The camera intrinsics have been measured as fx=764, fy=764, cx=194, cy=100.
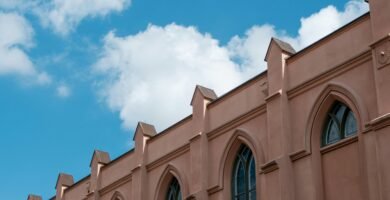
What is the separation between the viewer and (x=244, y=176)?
25.5 metres

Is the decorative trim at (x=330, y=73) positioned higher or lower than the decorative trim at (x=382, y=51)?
higher

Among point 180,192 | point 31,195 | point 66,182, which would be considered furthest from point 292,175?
point 31,195

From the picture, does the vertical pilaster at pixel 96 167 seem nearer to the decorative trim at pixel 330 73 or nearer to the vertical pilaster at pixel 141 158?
the vertical pilaster at pixel 141 158

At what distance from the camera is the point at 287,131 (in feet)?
77.1

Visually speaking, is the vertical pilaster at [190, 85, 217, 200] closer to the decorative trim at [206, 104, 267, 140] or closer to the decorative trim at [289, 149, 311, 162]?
the decorative trim at [206, 104, 267, 140]

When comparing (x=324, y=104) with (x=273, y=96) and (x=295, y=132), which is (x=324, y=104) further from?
(x=273, y=96)

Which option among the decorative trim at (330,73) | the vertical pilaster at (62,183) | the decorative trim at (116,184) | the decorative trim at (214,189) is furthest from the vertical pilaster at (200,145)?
the vertical pilaster at (62,183)

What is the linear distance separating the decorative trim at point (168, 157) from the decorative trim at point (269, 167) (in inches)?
192

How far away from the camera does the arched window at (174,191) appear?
2893 centimetres

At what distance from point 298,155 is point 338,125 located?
1.56m

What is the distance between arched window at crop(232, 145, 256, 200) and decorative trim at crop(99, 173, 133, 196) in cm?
655

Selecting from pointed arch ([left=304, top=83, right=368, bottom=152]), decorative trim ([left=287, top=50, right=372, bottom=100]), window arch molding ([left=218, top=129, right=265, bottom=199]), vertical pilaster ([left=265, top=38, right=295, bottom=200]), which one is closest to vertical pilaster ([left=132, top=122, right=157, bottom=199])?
window arch molding ([left=218, top=129, right=265, bottom=199])

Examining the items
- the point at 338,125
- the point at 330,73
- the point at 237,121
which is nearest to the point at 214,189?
the point at 237,121

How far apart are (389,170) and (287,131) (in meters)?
4.56
